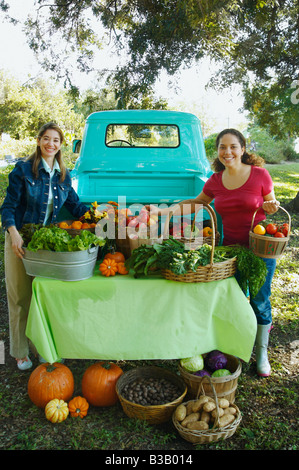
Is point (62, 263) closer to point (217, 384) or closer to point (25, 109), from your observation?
point (217, 384)

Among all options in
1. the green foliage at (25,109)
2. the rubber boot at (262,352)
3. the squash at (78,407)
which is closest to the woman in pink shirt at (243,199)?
the rubber boot at (262,352)

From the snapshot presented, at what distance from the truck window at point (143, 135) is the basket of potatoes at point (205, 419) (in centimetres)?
364

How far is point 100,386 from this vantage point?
285 cm

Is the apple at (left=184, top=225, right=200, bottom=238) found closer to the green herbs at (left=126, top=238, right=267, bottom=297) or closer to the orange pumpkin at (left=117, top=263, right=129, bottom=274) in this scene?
the green herbs at (left=126, top=238, right=267, bottom=297)

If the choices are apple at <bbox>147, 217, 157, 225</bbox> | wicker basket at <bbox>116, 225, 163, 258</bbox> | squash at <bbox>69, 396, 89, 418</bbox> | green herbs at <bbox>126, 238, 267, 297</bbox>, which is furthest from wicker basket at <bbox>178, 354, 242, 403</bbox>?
apple at <bbox>147, 217, 157, 225</bbox>

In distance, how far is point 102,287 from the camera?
2.55m

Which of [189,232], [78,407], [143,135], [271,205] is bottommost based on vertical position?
[78,407]

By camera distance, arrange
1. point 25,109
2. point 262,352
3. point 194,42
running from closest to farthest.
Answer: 1. point 262,352
2. point 194,42
3. point 25,109

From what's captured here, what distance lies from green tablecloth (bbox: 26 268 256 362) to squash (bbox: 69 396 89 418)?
0.42 metres

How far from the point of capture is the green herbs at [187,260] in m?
2.45

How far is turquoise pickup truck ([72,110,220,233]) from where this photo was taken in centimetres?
510

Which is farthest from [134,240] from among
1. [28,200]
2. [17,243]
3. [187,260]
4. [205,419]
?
[205,419]

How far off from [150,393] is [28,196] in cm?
176
